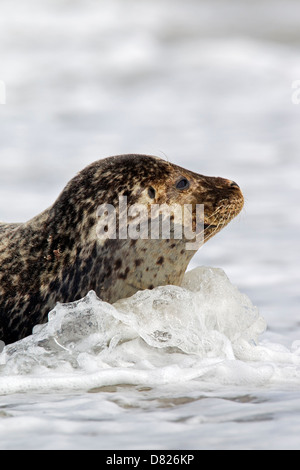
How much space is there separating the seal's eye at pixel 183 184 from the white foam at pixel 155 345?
2.19 feet

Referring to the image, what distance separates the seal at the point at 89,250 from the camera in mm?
5574

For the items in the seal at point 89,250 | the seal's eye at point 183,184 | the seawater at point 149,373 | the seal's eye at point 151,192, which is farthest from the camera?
the seal's eye at point 183,184

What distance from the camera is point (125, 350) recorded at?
5.18 meters

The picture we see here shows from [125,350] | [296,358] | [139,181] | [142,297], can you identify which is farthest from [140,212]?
[296,358]

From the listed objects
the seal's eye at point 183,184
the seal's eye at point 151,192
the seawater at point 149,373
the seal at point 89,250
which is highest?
the seal's eye at point 183,184

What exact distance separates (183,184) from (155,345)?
1395mm

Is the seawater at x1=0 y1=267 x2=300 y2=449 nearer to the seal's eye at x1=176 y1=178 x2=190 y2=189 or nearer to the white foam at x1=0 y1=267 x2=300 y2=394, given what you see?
the white foam at x1=0 y1=267 x2=300 y2=394

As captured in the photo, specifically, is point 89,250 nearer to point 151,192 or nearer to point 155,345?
point 151,192

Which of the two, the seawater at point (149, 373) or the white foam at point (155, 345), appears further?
the white foam at point (155, 345)

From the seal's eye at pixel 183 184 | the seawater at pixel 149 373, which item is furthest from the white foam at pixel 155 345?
the seal's eye at pixel 183 184

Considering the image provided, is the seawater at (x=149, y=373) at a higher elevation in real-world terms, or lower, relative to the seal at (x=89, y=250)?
lower

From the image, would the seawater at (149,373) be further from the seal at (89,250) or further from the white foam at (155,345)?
the seal at (89,250)

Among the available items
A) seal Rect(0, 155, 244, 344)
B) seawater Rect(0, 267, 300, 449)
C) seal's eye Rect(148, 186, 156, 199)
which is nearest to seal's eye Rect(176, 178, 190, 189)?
seal Rect(0, 155, 244, 344)
